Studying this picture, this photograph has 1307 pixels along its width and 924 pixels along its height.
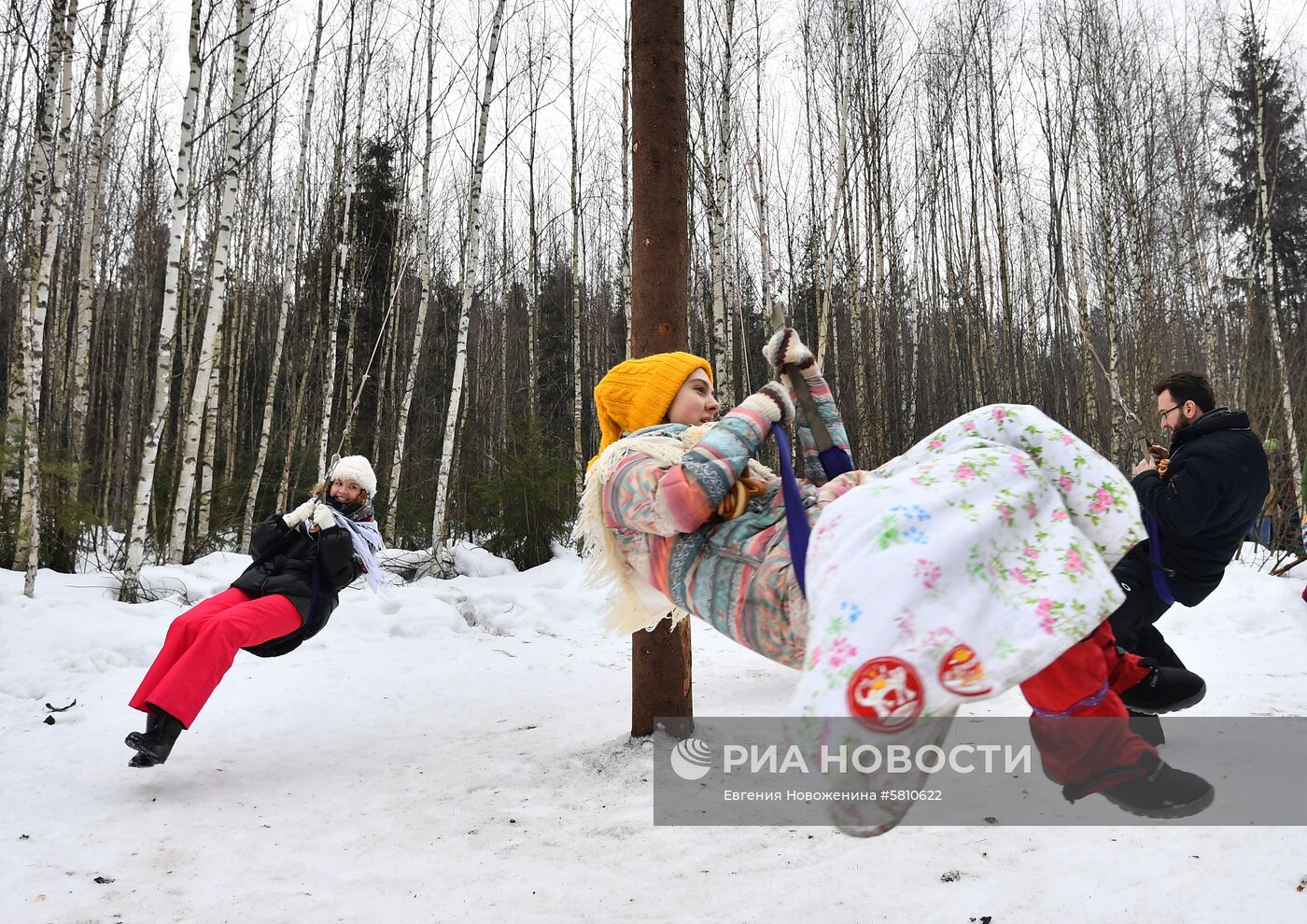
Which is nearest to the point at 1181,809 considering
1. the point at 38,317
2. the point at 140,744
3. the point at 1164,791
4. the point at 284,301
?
the point at 1164,791

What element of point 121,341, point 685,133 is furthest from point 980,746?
point 121,341

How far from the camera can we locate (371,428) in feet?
49.4

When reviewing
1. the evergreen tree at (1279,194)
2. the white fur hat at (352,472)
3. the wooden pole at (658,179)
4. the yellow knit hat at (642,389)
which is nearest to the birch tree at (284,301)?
the white fur hat at (352,472)

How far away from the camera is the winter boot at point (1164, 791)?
154 centimetres

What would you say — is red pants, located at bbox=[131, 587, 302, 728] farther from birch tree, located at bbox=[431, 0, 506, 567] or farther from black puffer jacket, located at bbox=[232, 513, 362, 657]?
birch tree, located at bbox=[431, 0, 506, 567]

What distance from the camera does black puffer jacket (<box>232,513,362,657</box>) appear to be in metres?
4.02

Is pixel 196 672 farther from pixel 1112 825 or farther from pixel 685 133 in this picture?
pixel 1112 825

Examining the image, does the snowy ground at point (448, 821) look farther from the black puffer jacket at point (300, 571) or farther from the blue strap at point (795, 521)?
the blue strap at point (795, 521)

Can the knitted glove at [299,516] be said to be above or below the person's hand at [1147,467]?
below

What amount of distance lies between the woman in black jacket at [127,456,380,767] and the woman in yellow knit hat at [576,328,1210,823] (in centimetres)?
240

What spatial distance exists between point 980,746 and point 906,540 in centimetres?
301

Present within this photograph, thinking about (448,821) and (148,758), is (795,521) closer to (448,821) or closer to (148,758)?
(448,821)

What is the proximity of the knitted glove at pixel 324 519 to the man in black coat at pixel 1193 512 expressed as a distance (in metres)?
3.68

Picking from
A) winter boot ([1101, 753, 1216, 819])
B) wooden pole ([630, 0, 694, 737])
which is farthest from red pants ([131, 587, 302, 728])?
winter boot ([1101, 753, 1216, 819])
